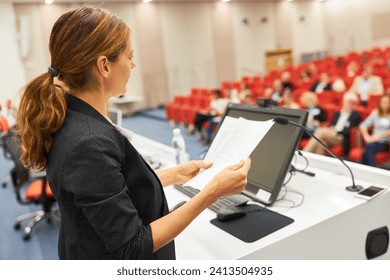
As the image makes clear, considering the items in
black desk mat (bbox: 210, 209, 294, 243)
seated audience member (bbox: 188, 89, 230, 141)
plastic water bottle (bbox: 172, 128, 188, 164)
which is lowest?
seated audience member (bbox: 188, 89, 230, 141)

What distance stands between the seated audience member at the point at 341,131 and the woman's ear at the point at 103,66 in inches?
161

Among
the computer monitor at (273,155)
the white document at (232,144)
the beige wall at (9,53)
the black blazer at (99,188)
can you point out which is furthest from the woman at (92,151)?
the beige wall at (9,53)

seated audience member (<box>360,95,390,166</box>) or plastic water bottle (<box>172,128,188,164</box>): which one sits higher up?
plastic water bottle (<box>172,128,188,164</box>)

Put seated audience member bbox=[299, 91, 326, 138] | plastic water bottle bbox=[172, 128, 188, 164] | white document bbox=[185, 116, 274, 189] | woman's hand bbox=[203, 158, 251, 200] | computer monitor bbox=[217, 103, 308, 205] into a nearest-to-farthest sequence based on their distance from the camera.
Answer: woman's hand bbox=[203, 158, 251, 200]
white document bbox=[185, 116, 274, 189]
computer monitor bbox=[217, 103, 308, 205]
plastic water bottle bbox=[172, 128, 188, 164]
seated audience member bbox=[299, 91, 326, 138]

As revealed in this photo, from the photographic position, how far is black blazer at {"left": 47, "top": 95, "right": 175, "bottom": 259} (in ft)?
3.03

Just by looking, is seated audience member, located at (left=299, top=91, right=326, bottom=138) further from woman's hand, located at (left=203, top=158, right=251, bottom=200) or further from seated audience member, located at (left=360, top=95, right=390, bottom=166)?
woman's hand, located at (left=203, top=158, right=251, bottom=200)

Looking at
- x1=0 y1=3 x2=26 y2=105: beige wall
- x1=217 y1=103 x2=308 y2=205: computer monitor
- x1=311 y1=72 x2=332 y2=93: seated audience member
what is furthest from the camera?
x1=0 y1=3 x2=26 y2=105: beige wall

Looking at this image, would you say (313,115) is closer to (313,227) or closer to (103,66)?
(313,227)

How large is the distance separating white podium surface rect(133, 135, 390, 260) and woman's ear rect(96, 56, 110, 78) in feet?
2.37

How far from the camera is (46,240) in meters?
3.64

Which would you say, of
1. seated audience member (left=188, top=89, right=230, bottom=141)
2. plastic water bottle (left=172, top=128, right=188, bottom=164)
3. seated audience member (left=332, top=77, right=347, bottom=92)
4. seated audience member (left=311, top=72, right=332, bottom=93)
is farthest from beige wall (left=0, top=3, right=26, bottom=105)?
plastic water bottle (left=172, top=128, right=188, bottom=164)

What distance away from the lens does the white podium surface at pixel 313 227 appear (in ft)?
4.50

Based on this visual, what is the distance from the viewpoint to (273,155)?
1633 mm

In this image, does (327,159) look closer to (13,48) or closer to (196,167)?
(196,167)
